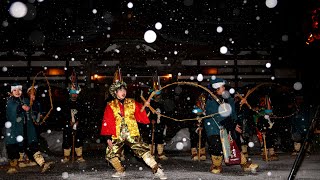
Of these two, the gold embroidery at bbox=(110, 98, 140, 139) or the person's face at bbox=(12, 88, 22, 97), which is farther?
the person's face at bbox=(12, 88, 22, 97)

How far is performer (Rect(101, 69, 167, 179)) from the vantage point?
6.30m

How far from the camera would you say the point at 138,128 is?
24.3ft

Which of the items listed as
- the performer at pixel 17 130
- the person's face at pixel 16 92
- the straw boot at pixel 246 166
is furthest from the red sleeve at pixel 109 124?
the straw boot at pixel 246 166

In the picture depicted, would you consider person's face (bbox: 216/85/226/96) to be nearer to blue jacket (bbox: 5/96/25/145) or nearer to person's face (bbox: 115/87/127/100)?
person's face (bbox: 115/87/127/100)

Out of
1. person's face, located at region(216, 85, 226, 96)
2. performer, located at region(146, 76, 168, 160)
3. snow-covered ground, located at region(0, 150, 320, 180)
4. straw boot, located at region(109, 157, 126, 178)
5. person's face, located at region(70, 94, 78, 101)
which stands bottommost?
snow-covered ground, located at region(0, 150, 320, 180)

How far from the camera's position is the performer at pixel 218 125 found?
21.9 ft

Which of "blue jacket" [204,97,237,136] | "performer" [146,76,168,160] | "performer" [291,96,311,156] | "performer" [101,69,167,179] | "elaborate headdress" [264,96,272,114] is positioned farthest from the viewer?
"performer" [291,96,311,156]

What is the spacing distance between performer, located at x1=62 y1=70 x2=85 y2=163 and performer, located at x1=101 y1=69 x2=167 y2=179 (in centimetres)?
265

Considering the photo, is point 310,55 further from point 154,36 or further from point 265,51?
point 154,36

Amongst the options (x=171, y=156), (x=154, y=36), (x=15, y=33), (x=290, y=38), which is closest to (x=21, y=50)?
(x=15, y=33)

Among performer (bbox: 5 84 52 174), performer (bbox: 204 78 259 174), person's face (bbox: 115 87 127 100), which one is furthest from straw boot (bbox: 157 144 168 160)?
performer (bbox: 5 84 52 174)

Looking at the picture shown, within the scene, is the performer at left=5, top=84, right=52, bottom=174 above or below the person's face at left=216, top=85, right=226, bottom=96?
below

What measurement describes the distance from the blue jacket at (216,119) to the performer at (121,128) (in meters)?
1.39

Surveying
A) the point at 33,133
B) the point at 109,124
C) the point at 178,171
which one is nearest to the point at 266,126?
the point at 178,171
